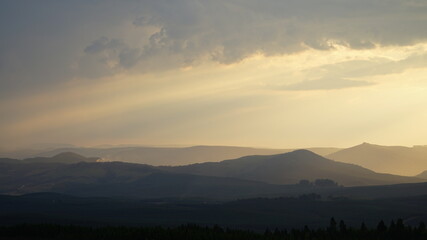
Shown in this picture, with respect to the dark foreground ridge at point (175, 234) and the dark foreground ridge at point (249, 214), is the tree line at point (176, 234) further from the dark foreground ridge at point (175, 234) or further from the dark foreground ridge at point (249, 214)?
the dark foreground ridge at point (249, 214)

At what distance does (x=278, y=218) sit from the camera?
15875cm

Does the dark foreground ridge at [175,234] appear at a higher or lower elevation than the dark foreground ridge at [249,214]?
higher

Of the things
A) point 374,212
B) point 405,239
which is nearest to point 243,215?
point 374,212

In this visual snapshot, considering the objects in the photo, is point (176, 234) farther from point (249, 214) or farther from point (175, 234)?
point (249, 214)

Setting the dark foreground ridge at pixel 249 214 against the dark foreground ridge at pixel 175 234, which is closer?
the dark foreground ridge at pixel 175 234

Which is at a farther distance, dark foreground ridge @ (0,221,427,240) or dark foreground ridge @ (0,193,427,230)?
dark foreground ridge @ (0,193,427,230)

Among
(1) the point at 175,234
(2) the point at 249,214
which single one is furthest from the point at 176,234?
(2) the point at 249,214

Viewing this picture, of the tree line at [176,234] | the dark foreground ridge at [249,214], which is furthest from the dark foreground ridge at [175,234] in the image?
the dark foreground ridge at [249,214]

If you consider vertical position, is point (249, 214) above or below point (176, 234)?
below

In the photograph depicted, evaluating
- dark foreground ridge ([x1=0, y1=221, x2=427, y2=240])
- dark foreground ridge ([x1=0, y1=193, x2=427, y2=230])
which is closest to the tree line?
dark foreground ridge ([x1=0, y1=221, x2=427, y2=240])

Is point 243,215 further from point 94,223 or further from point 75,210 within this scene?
point 75,210

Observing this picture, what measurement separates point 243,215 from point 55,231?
110 m

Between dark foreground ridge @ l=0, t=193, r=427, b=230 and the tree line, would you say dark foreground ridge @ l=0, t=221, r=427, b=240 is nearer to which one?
the tree line

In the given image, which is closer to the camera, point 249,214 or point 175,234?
point 175,234
